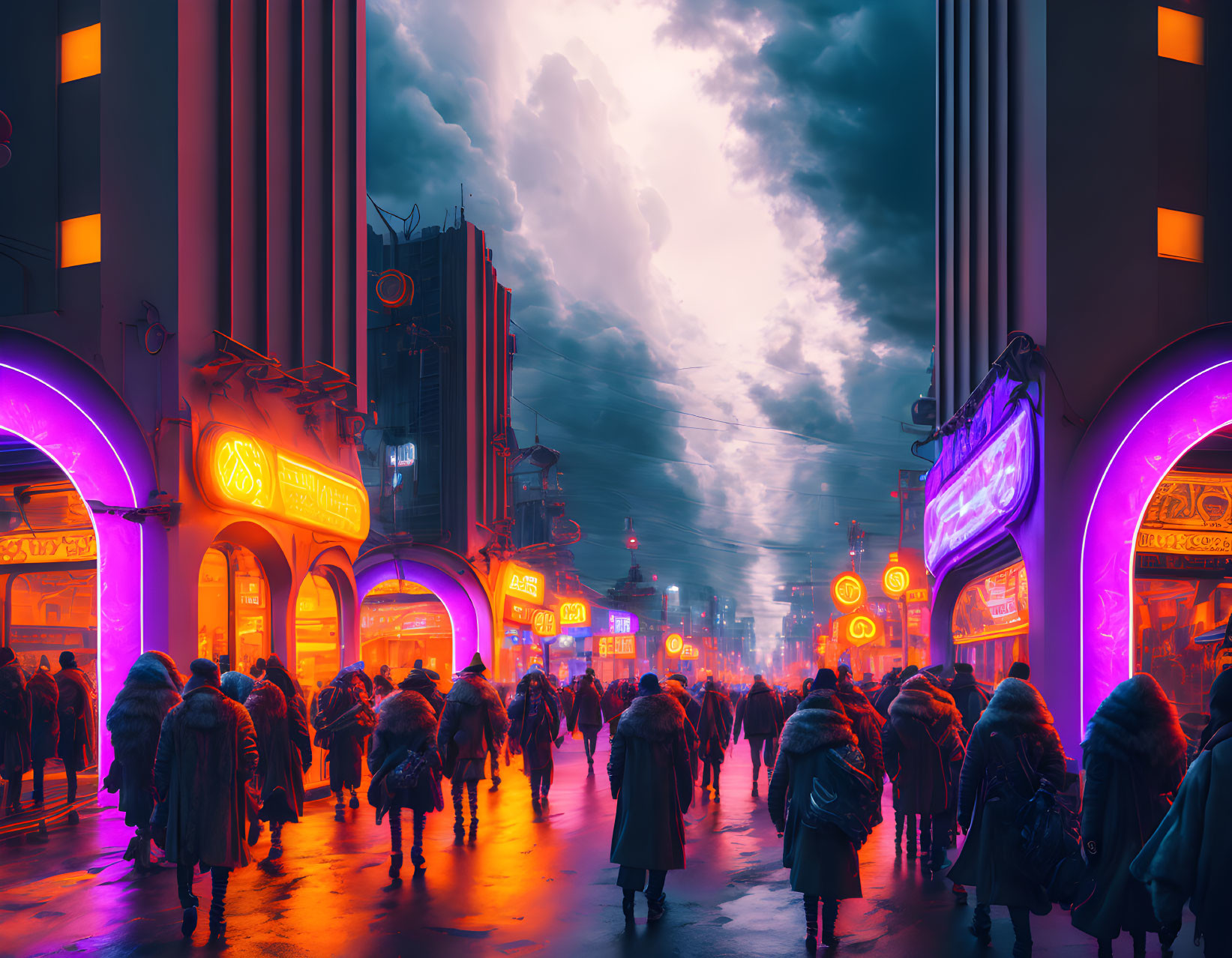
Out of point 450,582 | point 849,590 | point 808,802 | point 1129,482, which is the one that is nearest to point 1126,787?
point 808,802

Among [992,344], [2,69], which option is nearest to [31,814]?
[2,69]

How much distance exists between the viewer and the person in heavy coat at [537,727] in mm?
15305

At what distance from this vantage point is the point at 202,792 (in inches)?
307

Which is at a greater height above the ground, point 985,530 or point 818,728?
point 985,530

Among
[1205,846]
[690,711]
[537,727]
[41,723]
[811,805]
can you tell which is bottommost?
[690,711]

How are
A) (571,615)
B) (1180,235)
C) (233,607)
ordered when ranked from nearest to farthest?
(1180,235)
(233,607)
(571,615)

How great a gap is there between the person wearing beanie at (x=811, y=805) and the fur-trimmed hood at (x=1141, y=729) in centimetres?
177

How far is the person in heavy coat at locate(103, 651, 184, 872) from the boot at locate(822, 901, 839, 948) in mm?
6858

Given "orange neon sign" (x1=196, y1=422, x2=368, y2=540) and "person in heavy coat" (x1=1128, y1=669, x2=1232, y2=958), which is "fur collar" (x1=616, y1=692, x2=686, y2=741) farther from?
"orange neon sign" (x1=196, y1=422, x2=368, y2=540)

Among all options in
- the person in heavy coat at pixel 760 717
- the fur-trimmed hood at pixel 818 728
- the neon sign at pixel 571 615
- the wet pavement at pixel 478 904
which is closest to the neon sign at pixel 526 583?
the neon sign at pixel 571 615

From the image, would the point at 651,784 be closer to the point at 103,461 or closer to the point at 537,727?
the point at 537,727

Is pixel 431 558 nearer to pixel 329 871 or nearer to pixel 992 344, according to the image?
pixel 992 344

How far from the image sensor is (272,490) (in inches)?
715

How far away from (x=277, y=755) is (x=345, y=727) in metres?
2.88
